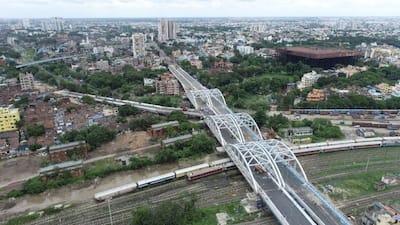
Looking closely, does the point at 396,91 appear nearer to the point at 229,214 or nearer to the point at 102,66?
the point at 229,214

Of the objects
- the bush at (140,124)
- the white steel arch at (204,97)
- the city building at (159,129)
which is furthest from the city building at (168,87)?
the city building at (159,129)

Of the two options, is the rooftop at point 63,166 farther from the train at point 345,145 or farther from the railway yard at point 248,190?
the train at point 345,145

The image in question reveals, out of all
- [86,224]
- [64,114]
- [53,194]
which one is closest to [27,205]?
[53,194]

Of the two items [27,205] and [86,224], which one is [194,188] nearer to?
[86,224]

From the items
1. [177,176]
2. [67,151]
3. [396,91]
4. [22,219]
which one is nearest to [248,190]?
[177,176]

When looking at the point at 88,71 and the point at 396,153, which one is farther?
the point at 88,71
